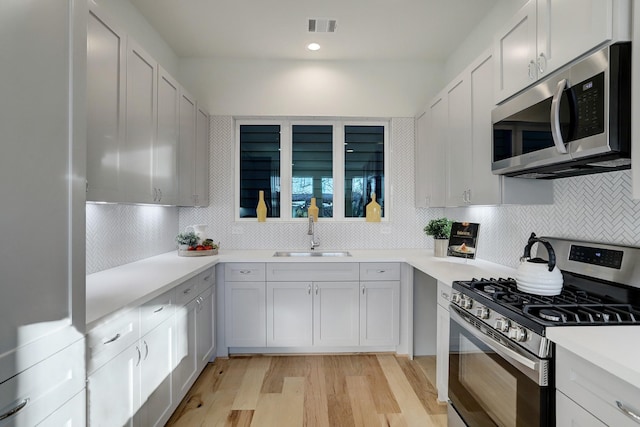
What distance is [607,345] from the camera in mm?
1074

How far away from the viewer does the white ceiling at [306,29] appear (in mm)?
2730

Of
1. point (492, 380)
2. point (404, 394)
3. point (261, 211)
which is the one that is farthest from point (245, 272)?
point (492, 380)

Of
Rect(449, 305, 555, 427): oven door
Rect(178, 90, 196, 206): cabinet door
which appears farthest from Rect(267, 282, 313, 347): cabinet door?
Rect(449, 305, 555, 427): oven door

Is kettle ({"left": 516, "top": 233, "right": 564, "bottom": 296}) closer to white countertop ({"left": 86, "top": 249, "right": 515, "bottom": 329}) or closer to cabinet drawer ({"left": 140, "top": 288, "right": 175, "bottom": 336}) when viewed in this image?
white countertop ({"left": 86, "top": 249, "right": 515, "bottom": 329})

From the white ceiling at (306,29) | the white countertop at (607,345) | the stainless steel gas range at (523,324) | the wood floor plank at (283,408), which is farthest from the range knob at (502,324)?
the white ceiling at (306,29)

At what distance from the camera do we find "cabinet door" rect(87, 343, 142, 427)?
1.41m

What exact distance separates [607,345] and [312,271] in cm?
230

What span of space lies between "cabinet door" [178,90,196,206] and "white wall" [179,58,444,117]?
588 mm

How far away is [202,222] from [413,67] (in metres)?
2.76

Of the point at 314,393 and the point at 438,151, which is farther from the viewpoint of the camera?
the point at 438,151

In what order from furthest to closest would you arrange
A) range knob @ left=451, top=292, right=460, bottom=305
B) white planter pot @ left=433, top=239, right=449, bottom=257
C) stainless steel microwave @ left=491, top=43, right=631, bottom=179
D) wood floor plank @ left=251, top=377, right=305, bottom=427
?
white planter pot @ left=433, top=239, right=449, bottom=257, wood floor plank @ left=251, top=377, right=305, bottom=427, range knob @ left=451, top=292, right=460, bottom=305, stainless steel microwave @ left=491, top=43, right=631, bottom=179

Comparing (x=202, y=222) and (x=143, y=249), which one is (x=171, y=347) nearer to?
(x=143, y=249)

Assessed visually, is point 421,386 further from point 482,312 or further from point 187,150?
point 187,150

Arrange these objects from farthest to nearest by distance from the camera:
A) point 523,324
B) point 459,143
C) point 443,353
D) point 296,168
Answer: point 296,168
point 459,143
point 443,353
point 523,324
